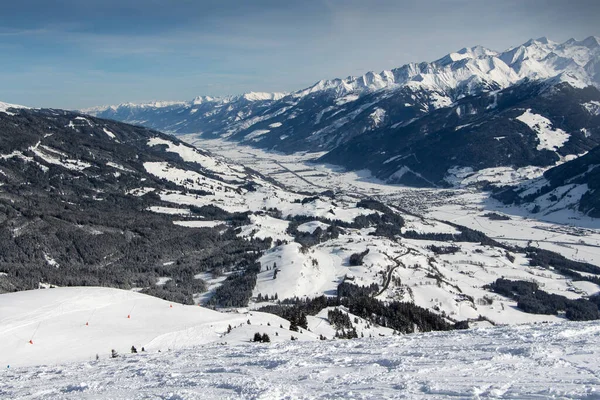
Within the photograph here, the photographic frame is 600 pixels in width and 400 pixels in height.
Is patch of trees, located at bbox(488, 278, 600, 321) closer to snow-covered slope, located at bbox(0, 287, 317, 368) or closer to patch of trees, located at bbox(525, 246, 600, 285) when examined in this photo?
patch of trees, located at bbox(525, 246, 600, 285)

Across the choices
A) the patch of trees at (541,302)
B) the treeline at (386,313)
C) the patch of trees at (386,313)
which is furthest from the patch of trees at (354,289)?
the patch of trees at (541,302)

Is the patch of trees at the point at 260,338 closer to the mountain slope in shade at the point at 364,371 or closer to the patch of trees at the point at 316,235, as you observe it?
the mountain slope in shade at the point at 364,371

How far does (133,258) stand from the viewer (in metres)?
158

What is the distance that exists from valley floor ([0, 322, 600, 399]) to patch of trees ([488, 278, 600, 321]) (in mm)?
94281

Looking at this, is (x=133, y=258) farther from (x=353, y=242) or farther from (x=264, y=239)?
(x=353, y=242)

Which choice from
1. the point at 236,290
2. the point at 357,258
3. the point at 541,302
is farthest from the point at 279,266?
the point at 541,302

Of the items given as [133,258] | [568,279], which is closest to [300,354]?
[133,258]

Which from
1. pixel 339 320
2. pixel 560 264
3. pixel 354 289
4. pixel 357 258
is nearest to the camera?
pixel 339 320

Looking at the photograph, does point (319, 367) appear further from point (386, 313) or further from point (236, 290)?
point (236, 290)

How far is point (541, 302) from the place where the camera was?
12756 cm

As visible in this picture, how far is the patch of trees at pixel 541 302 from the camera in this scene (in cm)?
11949

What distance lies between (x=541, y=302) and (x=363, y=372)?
4711 inches

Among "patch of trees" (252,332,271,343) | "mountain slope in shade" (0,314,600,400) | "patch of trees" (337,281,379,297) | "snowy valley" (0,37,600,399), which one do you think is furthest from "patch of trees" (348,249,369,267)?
"mountain slope in shade" (0,314,600,400)

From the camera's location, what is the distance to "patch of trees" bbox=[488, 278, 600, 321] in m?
119
